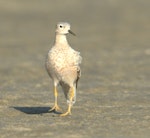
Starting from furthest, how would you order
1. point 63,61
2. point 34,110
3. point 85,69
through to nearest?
point 85,69, point 34,110, point 63,61

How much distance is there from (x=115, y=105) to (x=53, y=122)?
2232 millimetres

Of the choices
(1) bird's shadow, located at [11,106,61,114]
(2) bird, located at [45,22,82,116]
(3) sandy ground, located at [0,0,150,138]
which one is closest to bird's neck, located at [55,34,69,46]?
(2) bird, located at [45,22,82,116]

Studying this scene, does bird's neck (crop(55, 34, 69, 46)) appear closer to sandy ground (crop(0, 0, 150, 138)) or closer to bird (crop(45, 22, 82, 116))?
bird (crop(45, 22, 82, 116))

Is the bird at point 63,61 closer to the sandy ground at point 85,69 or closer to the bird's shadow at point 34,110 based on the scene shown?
the sandy ground at point 85,69

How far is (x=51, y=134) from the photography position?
31.7 ft

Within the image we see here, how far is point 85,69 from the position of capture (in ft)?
60.3

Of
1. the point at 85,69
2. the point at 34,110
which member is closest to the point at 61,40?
the point at 34,110

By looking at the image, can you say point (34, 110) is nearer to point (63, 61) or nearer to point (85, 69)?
point (63, 61)

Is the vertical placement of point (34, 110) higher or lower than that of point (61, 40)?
lower

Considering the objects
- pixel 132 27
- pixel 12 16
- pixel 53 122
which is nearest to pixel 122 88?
pixel 53 122

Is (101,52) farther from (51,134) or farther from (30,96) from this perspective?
(51,134)

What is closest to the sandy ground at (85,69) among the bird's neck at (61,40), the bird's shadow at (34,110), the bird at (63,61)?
the bird's shadow at (34,110)

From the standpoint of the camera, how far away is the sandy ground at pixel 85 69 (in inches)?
410

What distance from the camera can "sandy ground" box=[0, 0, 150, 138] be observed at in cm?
1041
